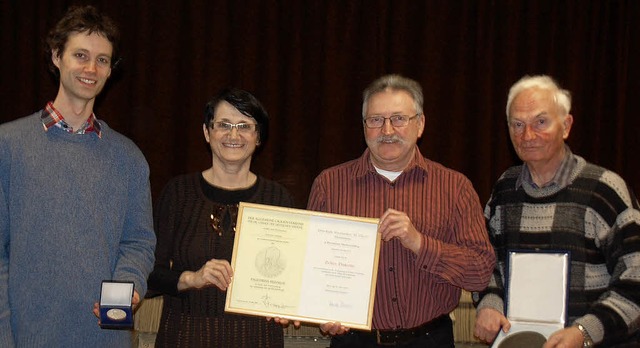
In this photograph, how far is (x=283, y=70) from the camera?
4.73 meters

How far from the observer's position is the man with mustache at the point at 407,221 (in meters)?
2.73

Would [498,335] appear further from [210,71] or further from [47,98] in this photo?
[47,98]

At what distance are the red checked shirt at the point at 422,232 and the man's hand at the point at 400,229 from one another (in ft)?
0.15

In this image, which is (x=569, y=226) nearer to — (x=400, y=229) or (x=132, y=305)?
(x=400, y=229)

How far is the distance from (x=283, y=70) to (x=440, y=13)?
131 centimetres

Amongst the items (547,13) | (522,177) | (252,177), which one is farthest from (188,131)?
(547,13)

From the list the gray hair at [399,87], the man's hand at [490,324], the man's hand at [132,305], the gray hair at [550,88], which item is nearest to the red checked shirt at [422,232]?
the man's hand at [490,324]

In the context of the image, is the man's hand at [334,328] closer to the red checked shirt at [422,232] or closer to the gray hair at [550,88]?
the red checked shirt at [422,232]

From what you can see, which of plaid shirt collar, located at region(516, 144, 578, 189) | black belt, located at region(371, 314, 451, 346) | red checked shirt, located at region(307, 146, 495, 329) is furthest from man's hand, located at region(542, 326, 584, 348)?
plaid shirt collar, located at region(516, 144, 578, 189)

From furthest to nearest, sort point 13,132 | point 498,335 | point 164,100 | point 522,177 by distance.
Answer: point 164,100 → point 522,177 → point 498,335 → point 13,132

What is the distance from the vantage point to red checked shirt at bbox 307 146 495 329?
108 inches

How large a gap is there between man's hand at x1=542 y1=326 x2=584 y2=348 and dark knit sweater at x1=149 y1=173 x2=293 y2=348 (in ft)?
4.03

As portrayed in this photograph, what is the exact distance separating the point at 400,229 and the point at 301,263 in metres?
0.49

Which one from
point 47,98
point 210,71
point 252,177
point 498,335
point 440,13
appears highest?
point 440,13
